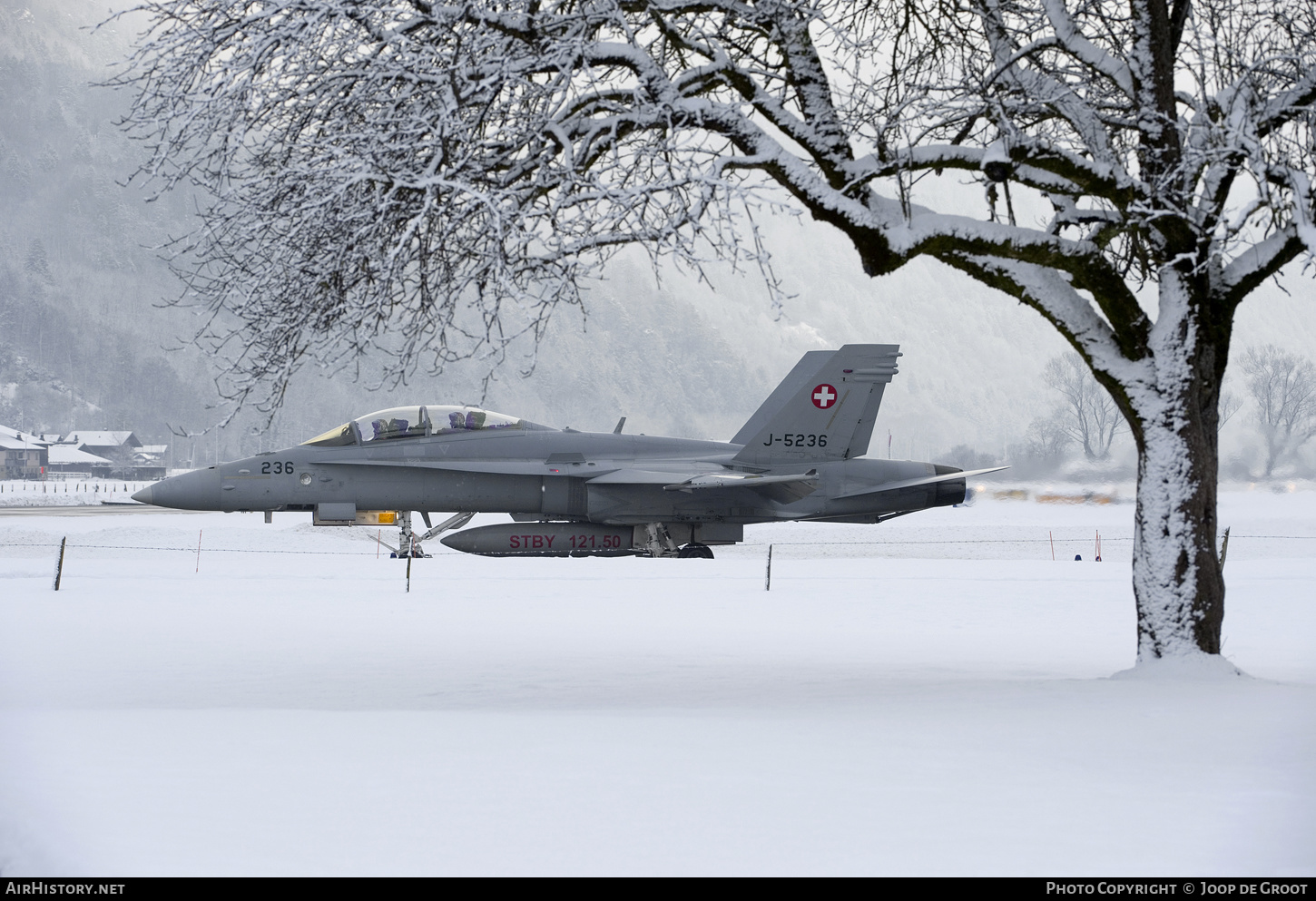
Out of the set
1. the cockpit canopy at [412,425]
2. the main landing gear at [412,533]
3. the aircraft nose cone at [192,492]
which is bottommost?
the main landing gear at [412,533]

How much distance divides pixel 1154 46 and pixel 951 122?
178 centimetres

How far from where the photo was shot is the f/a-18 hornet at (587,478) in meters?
19.0

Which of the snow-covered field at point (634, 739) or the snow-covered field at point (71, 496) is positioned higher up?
the snow-covered field at point (71, 496)

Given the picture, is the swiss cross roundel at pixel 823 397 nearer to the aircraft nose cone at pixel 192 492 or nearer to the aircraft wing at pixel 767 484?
the aircraft wing at pixel 767 484

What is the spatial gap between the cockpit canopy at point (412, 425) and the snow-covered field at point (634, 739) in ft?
12.3

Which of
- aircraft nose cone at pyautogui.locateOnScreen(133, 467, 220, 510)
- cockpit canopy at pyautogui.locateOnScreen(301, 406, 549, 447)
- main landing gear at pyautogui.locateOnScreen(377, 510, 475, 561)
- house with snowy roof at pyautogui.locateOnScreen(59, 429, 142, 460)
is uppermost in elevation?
house with snowy roof at pyautogui.locateOnScreen(59, 429, 142, 460)

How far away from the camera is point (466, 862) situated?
4227mm

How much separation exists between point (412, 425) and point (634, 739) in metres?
13.7

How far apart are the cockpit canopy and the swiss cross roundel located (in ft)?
17.5

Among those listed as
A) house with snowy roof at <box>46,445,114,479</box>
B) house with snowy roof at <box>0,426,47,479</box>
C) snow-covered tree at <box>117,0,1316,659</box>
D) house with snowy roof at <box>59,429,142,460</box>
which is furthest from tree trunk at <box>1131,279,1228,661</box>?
house with snowy roof at <box>59,429,142,460</box>

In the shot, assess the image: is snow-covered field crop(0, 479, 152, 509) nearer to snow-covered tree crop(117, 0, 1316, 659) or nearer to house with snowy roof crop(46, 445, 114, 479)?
house with snowy roof crop(46, 445, 114, 479)

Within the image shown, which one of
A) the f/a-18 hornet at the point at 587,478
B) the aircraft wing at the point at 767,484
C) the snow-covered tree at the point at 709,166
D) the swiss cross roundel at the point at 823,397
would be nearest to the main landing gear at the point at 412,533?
the f/a-18 hornet at the point at 587,478

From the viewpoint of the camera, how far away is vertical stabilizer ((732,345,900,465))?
21.6 meters

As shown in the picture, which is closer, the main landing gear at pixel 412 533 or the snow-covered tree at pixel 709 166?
the snow-covered tree at pixel 709 166
